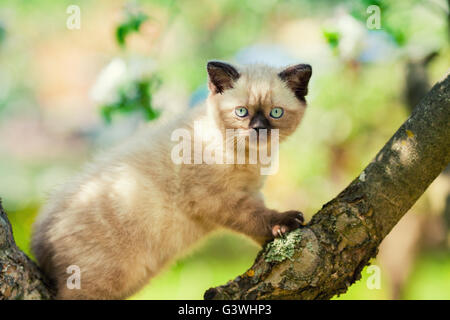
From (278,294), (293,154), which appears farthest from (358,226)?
(293,154)

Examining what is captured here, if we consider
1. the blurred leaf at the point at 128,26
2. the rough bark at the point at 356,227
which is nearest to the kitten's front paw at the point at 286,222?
the rough bark at the point at 356,227

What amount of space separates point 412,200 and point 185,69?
5.14m

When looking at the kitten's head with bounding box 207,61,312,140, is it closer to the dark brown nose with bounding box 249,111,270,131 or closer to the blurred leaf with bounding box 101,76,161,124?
the dark brown nose with bounding box 249,111,270,131

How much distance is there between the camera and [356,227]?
2.35m

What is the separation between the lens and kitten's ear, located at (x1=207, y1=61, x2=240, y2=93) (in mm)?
3051

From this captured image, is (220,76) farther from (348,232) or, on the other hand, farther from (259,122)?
(348,232)

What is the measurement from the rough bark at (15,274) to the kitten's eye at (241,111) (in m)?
1.58

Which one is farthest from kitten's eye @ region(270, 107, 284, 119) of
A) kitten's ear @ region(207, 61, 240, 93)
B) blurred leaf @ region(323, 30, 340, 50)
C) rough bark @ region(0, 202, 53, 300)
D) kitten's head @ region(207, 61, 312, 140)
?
rough bark @ region(0, 202, 53, 300)

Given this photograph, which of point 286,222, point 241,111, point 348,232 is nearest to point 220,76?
point 241,111

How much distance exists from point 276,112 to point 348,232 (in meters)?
1.06

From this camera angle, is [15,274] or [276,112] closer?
[15,274]

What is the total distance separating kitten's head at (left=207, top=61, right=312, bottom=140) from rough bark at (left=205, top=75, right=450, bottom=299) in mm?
834

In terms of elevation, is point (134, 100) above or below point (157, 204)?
above
